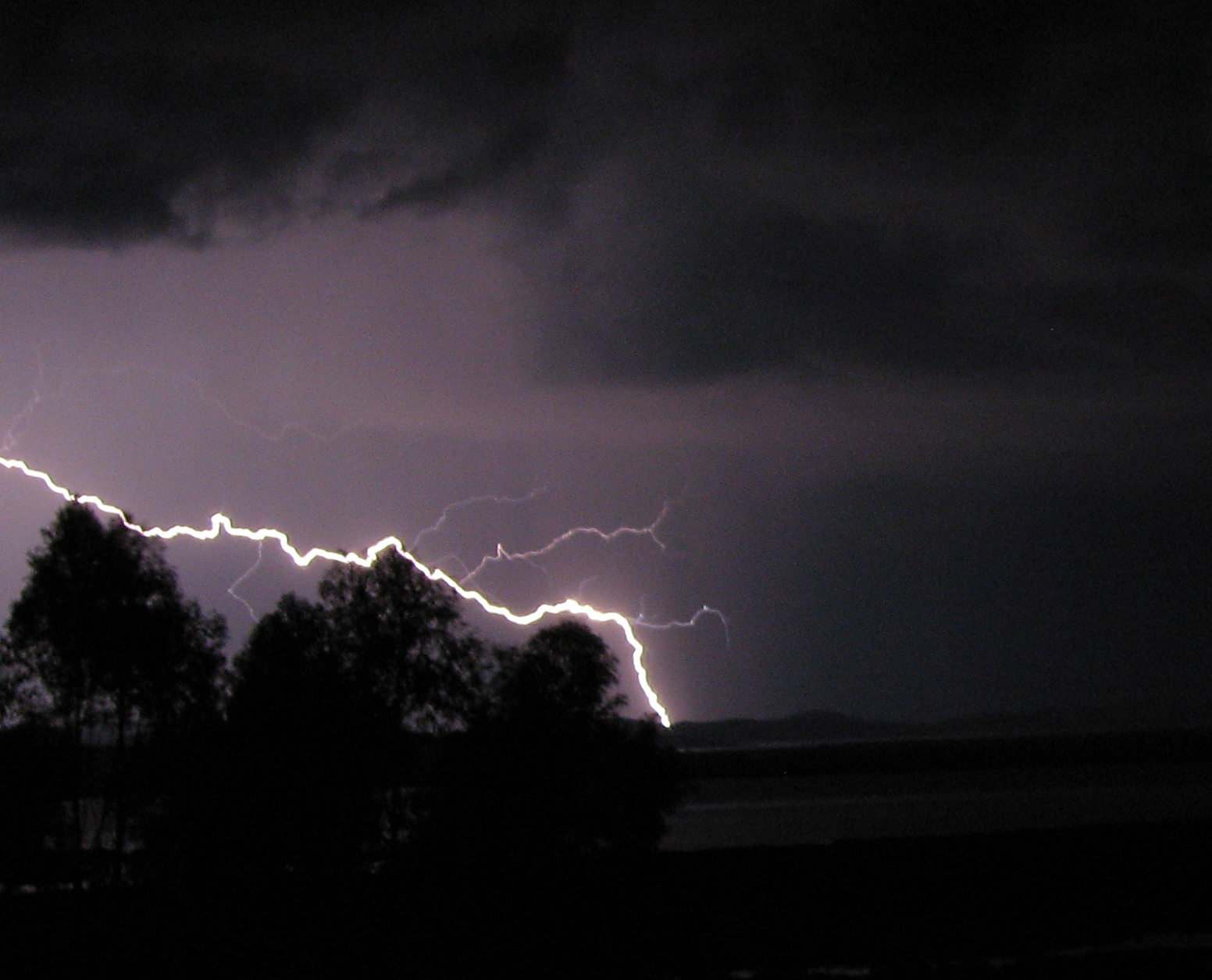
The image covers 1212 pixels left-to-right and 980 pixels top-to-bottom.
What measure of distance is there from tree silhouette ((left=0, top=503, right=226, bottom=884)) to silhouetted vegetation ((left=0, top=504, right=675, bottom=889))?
54 mm

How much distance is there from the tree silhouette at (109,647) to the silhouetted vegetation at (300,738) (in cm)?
5

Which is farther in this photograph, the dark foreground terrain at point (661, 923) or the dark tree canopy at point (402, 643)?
the dark tree canopy at point (402, 643)

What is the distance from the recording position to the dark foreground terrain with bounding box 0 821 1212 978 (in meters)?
21.7

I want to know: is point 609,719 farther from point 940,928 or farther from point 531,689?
point 940,928

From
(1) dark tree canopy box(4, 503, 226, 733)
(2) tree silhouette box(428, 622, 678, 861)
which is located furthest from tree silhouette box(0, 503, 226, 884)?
(2) tree silhouette box(428, 622, 678, 861)

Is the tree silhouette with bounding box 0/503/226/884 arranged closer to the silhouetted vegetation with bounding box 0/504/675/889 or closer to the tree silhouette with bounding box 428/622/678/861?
the silhouetted vegetation with bounding box 0/504/675/889

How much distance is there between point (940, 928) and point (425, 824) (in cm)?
1065

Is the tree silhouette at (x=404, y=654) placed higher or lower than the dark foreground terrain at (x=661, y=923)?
higher

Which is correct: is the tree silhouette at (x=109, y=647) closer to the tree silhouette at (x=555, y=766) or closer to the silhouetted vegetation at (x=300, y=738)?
the silhouetted vegetation at (x=300, y=738)

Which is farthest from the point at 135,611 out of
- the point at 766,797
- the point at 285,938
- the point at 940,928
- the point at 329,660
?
the point at 766,797

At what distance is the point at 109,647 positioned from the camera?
3194 cm

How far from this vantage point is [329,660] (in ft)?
104

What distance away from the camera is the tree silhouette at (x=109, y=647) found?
104 feet

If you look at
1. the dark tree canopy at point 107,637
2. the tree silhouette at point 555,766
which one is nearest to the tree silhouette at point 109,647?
the dark tree canopy at point 107,637
